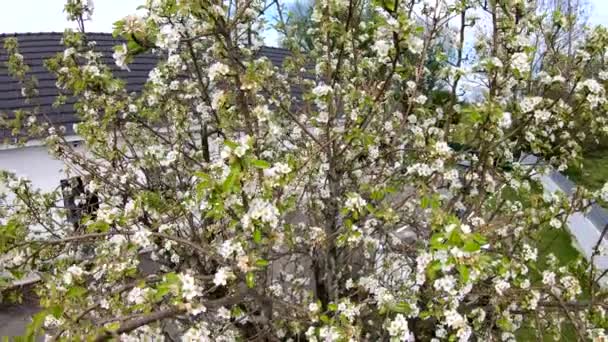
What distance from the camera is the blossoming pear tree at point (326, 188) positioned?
216 cm

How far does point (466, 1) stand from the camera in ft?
10.1

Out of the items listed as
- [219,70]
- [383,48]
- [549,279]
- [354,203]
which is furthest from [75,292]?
[549,279]

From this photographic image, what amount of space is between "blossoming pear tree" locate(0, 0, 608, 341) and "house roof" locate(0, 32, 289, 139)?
12.2 ft

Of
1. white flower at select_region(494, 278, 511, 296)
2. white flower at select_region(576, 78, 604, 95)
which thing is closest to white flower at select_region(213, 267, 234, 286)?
white flower at select_region(494, 278, 511, 296)

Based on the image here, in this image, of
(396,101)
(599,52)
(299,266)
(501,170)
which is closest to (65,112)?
(299,266)

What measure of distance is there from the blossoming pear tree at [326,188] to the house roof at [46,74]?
3.71 meters

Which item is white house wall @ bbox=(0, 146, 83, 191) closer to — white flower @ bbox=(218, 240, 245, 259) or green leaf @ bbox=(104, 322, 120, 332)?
white flower @ bbox=(218, 240, 245, 259)

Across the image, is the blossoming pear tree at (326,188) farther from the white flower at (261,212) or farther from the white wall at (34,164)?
the white wall at (34,164)

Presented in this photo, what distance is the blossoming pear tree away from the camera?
7.08 feet

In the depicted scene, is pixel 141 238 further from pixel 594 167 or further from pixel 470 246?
pixel 594 167

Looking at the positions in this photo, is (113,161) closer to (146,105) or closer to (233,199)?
(146,105)

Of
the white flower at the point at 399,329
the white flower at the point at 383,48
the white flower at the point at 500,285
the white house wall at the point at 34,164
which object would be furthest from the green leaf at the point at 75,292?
the white house wall at the point at 34,164

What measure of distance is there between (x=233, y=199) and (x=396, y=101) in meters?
1.93

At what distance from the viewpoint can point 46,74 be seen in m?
8.87
